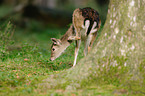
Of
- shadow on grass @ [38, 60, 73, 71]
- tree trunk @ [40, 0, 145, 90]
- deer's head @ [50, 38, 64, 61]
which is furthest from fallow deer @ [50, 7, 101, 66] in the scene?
tree trunk @ [40, 0, 145, 90]

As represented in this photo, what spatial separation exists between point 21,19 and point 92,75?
16717 millimetres

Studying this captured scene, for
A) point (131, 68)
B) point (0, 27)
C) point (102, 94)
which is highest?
point (0, 27)

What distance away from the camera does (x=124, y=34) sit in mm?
5680

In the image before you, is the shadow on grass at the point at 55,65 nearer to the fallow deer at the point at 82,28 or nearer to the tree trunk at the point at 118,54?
the fallow deer at the point at 82,28

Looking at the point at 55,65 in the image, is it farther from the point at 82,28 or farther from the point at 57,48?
the point at 82,28

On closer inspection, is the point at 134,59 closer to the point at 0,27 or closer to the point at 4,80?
the point at 4,80

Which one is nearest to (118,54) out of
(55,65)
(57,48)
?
(55,65)

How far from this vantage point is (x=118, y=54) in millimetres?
5641

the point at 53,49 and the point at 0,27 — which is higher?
the point at 0,27

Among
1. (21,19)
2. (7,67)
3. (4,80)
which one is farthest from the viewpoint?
(21,19)

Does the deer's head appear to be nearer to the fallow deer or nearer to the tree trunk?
the fallow deer

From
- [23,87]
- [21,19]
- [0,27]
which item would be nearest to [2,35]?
[0,27]

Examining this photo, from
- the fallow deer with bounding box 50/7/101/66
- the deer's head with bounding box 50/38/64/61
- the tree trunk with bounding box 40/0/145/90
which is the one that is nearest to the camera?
the tree trunk with bounding box 40/0/145/90

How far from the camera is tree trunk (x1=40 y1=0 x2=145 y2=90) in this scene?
18.2 ft
